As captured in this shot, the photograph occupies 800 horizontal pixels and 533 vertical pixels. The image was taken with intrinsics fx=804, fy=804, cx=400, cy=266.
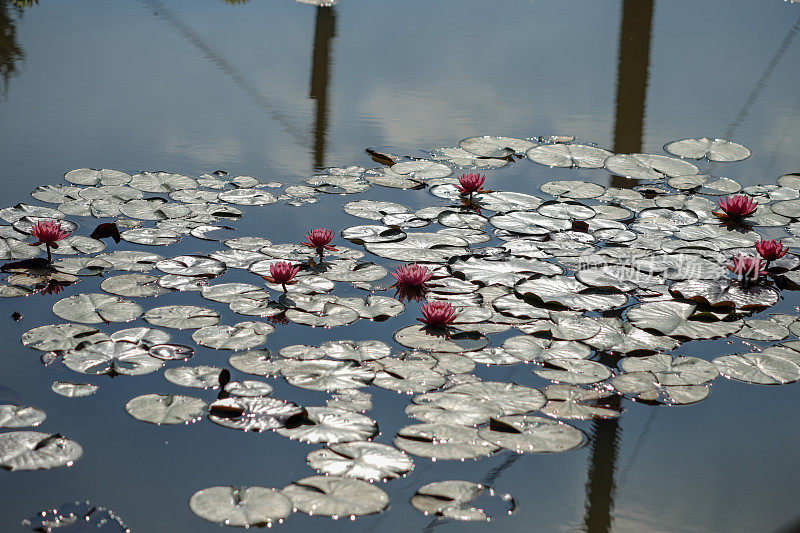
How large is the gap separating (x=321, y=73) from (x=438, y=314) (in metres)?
3.28

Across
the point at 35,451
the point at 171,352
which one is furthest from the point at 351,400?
the point at 35,451

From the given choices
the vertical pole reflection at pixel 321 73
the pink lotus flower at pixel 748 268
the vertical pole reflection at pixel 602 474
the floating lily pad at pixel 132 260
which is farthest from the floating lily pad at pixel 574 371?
the vertical pole reflection at pixel 321 73

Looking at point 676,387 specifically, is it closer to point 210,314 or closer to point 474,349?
point 474,349

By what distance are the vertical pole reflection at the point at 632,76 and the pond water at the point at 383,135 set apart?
23 millimetres

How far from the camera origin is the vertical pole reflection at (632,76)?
4.65m

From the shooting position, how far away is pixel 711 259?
3.32 meters

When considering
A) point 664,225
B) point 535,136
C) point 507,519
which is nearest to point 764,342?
point 664,225

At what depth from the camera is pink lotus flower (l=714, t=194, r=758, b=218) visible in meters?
3.65

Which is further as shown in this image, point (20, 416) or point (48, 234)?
point (48, 234)

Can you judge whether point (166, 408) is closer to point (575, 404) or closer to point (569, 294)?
point (575, 404)

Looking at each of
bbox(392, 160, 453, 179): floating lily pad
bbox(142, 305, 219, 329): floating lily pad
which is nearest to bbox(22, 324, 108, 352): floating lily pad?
bbox(142, 305, 219, 329): floating lily pad

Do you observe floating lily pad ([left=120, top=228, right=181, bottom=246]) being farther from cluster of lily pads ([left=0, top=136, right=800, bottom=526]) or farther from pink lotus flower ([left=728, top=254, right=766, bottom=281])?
pink lotus flower ([left=728, top=254, right=766, bottom=281])

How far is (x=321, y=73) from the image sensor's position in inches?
218

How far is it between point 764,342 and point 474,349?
103 centimetres
